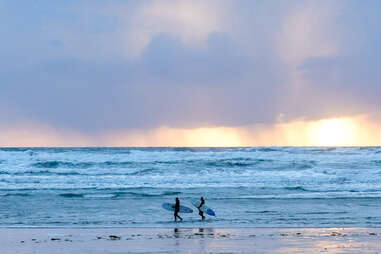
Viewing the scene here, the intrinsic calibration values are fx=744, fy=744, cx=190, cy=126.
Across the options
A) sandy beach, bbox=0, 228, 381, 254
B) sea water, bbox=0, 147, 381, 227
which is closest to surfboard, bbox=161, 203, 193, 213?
sea water, bbox=0, 147, 381, 227

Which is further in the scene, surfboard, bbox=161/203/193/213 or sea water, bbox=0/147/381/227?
surfboard, bbox=161/203/193/213

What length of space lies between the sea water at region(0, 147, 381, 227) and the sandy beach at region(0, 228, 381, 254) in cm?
242

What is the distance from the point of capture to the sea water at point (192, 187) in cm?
3088

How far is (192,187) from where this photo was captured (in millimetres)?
Result: 48938

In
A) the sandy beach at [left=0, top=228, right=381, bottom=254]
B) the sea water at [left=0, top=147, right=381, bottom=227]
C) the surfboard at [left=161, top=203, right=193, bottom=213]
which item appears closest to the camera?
the sandy beach at [left=0, top=228, right=381, bottom=254]

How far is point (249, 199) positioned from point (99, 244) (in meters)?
18.5

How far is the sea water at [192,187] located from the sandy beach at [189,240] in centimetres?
242

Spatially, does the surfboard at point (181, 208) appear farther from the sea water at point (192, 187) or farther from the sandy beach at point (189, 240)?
the sandy beach at point (189, 240)

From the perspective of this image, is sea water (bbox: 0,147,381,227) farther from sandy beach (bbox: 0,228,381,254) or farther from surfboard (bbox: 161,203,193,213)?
sandy beach (bbox: 0,228,381,254)

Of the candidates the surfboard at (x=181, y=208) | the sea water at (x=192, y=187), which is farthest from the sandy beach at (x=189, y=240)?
the surfboard at (x=181, y=208)

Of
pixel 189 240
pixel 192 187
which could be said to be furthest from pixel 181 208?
pixel 192 187

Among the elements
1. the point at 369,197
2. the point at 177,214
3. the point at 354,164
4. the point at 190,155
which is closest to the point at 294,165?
the point at 354,164

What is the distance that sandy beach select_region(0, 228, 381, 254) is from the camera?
2061 centimetres

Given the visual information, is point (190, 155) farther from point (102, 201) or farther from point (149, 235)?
point (149, 235)
